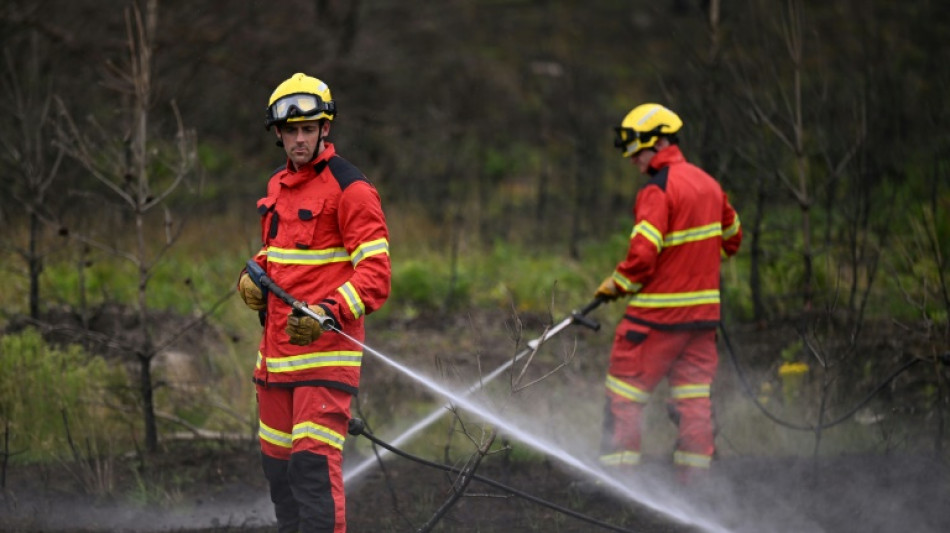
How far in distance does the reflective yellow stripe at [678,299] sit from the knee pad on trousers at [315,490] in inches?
81.6

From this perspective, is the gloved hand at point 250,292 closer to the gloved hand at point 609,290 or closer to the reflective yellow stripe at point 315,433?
the reflective yellow stripe at point 315,433

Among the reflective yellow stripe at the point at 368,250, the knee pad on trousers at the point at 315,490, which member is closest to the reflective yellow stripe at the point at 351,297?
the reflective yellow stripe at the point at 368,250

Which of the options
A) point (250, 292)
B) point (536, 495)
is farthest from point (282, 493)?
point (536, 495)

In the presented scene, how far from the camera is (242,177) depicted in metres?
13.8

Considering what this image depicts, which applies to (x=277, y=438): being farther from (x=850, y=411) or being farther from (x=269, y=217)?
(x=850, y=411)

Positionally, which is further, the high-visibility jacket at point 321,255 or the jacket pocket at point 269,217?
the jacket pocket at point 269,217

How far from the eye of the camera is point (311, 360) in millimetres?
4312

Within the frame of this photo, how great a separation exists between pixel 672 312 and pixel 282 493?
216cm

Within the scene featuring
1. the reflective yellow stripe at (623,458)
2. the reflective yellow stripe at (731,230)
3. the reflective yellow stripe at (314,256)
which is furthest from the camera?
the reflective yellow stripe at (731,230)

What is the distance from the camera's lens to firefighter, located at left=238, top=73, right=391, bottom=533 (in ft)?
14.0

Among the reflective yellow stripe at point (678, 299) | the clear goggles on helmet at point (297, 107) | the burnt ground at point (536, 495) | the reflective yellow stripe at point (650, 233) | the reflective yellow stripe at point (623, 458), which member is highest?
the clear goggles on helmet at point (297, 107)

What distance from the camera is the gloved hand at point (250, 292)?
14.6 feet

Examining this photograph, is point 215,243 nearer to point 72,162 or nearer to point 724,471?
point 72,162

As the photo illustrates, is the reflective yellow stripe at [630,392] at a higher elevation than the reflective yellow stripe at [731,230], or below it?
below
